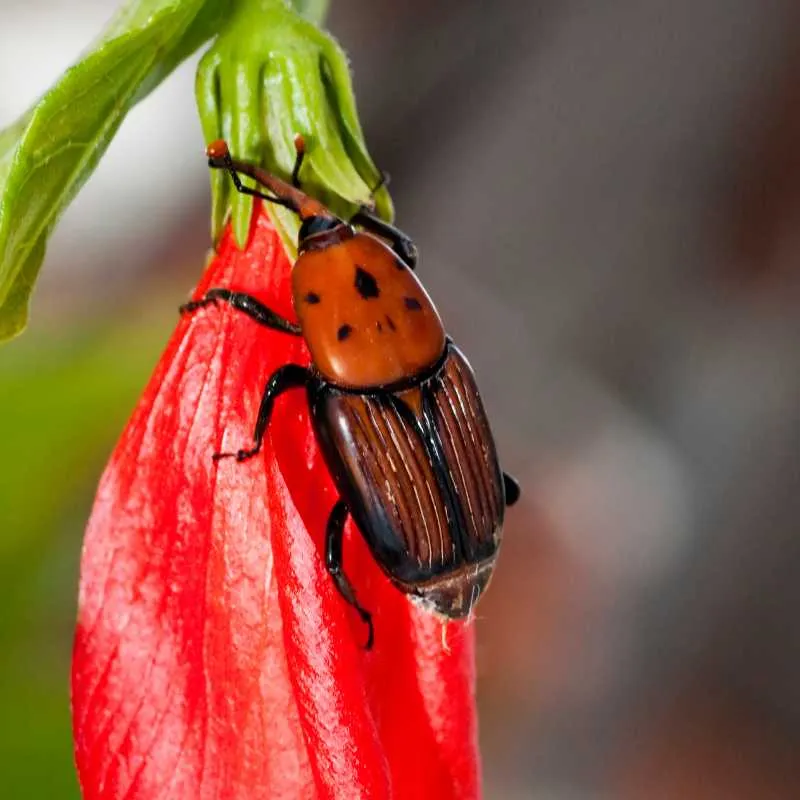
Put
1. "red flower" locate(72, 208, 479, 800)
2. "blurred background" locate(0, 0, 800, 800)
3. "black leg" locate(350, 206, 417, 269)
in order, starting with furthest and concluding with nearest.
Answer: "blurred background" locate(0, 0, 800, 800)
"black leg" locate(350, 206, 417, 269)
"red flower" locate(72, 208, 479, 800)

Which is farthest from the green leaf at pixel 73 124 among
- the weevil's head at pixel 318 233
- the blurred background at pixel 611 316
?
the blurred background at pixel 611 316

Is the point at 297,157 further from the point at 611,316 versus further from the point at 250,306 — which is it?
the point at 611,316

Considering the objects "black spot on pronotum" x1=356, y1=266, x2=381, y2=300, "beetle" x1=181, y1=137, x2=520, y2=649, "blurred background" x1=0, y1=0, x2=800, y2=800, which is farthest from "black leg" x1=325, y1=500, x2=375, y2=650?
"blurred background" x1=0, y1=0, x2=800, y2=800

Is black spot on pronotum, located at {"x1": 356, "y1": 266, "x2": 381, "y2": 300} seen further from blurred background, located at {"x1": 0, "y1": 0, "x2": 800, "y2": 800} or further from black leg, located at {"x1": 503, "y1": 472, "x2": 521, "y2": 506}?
blurred background, located at {"x1": 0, "y1": 0, "x2": 800, "y2": 800}

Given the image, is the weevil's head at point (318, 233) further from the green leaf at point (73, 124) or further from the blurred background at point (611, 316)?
the blurred background at point (611, 316)

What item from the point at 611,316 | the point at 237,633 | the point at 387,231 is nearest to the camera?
the point at 237,633

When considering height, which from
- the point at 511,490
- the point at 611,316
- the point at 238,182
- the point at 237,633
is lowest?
the point at 237,633

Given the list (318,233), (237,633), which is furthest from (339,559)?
(318,233)
